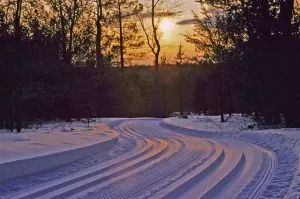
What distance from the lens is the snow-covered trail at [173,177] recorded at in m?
8.00

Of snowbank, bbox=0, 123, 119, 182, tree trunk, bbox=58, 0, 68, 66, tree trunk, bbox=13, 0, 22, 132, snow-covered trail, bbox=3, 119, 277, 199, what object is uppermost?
tree trunk, bbox=58, 0, 68, 66

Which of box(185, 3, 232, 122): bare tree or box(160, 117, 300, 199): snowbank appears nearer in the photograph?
box(160, 117, 300, 199): snowbank

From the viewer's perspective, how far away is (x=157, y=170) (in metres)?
10.5

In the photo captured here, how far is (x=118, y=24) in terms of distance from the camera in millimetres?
47062

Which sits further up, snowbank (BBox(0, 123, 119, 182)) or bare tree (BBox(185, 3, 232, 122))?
bare tree (BBox(185, 3, 232, 122))

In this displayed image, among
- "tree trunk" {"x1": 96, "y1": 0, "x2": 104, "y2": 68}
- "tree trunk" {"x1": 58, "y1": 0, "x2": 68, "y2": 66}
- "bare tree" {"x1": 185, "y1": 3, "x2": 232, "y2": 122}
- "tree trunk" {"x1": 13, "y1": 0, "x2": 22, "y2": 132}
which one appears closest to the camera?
"tree trunk" {"x1": 13, "y1": 0, "x2": 22, "y2": 132}

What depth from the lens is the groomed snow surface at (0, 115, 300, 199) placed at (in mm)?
8125

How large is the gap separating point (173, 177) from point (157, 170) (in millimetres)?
1038

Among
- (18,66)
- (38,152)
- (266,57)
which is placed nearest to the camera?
(38,152)

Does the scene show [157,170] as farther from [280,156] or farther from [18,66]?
[18,66]

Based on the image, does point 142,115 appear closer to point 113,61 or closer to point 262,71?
point 113,61

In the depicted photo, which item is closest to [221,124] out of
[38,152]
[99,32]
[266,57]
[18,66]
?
[266,57]

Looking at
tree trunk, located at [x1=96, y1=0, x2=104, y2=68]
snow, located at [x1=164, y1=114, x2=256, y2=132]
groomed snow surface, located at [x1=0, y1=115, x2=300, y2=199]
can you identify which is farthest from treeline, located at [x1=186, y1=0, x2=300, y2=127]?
tree trunk, located at [x1=96, y1=0, x2=104, y2=68]

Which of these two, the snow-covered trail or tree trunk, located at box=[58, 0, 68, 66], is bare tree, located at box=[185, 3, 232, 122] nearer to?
tree trunk, located at box=[58, 0, 68, 66]
